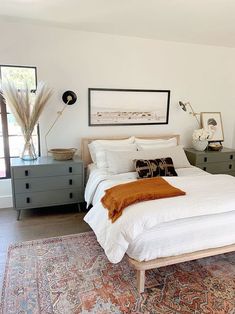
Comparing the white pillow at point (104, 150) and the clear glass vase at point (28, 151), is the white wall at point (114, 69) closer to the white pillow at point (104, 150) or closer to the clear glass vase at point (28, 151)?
the clear glass vase at point (28, 151)

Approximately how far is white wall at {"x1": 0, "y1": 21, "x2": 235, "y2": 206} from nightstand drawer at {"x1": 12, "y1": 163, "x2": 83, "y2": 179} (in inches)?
20.5

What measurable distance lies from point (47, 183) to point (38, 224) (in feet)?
1.64

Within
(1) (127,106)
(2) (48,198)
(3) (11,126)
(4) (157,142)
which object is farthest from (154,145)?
(3) (11,126)

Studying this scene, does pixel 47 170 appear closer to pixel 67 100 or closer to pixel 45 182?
pixel 45 182

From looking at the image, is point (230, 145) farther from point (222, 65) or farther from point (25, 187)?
point (25, 187)

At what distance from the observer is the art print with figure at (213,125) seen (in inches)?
160

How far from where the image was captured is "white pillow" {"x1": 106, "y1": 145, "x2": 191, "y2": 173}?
2.97 metres

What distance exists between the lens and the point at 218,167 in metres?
3.83

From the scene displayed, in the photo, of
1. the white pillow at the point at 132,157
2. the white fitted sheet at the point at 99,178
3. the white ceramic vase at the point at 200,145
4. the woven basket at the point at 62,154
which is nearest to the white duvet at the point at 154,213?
the white fitted sheet at the point at 99,178

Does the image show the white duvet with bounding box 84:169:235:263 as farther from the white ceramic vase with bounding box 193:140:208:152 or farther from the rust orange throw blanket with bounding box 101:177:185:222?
the white ceramic vase with bounding box 193:140:208:152

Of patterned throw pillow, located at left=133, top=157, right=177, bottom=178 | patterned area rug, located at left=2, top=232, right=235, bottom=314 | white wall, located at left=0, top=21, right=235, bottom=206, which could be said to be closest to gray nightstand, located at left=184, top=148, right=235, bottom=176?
white wall, located at left=0, top=21, right=235, bottom=206

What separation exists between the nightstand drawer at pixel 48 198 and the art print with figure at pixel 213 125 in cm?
238

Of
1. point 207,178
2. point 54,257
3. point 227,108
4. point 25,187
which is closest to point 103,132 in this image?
point 25,187

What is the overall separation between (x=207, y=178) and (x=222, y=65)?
241 centimetres
